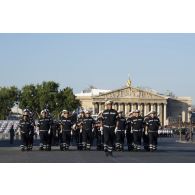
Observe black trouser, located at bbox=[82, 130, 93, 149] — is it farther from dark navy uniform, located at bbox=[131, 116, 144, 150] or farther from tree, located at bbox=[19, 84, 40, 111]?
tree, located at bbox=[19, 84, 40, 111]

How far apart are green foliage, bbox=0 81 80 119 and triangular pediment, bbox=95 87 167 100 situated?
4770 centimetres

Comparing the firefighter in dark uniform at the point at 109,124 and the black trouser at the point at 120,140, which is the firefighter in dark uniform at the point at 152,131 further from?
the firefighter in dark uniform at the point at 109,124

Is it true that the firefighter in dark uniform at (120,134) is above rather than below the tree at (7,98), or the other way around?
below

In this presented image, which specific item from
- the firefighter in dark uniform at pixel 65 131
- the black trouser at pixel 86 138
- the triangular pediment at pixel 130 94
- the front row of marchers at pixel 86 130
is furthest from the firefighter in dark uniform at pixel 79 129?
the triangular pediment at pixel 130 94

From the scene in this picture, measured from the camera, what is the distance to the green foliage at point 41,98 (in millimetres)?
142750

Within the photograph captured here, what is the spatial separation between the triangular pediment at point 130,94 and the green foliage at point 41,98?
4770cm

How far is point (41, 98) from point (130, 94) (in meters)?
57.5

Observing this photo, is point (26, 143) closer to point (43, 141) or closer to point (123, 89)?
point (43, 141)

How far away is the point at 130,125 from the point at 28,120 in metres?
4.53

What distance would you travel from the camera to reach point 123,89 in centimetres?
19525

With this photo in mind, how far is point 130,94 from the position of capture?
19600 cm

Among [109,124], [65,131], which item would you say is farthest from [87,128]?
[109,124]

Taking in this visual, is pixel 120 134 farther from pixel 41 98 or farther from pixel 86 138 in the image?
pixel 41 98

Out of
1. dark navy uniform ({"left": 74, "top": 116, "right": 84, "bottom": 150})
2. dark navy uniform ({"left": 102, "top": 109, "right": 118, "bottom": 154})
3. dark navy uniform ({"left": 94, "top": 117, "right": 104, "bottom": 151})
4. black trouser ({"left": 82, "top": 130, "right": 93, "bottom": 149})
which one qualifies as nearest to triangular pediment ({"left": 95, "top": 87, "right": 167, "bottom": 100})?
dark navy uniform ({"left": 94, "top": 117, "right": 104, "bottom": 151})
